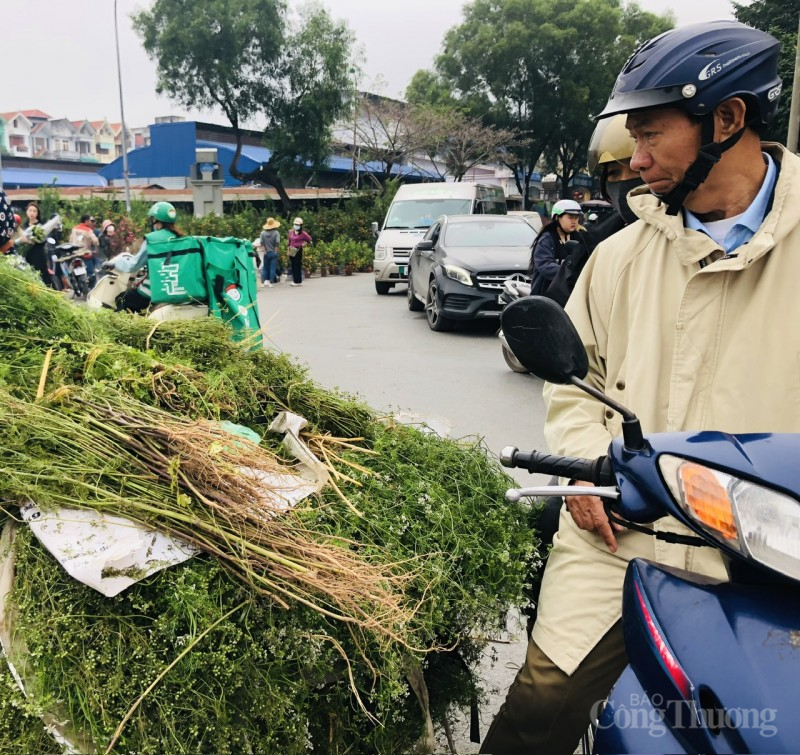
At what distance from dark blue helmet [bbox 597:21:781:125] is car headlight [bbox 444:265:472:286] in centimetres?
1046

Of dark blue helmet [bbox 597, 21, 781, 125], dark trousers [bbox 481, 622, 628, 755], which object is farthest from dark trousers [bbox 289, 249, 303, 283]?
dark trousers [bbox 481, 622, 628, 755]

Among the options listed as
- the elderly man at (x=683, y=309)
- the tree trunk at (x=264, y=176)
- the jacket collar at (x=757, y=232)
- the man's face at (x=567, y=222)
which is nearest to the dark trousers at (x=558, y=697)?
the elderly man at (x=683, y=309)

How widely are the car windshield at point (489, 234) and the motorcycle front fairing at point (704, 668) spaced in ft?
39.8

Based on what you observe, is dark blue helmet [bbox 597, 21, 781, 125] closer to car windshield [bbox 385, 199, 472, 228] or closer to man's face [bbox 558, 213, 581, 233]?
man's face [bbox 558, 213, 581, 233]

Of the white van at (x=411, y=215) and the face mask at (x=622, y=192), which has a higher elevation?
the face mask at (x=622, y=192)

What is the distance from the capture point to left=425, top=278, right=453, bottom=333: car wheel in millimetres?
12969

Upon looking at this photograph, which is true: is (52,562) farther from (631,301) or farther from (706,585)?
(631,301)

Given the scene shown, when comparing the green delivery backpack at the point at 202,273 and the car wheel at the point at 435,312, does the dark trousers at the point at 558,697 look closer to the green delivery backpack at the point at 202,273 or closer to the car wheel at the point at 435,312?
the green delivery backpack at the point at 202,273

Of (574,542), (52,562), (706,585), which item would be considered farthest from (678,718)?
(52,562)

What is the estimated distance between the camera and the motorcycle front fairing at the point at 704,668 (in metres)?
1.22

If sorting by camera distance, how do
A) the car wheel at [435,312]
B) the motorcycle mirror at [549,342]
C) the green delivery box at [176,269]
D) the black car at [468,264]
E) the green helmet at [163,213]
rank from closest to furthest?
the motorcycle mirror at [549,342]
the green delivery box at [176,269]
the green helmet at [163,213]
the black car at [468,264]
the car wheel at [435,312]

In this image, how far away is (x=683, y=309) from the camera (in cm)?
198

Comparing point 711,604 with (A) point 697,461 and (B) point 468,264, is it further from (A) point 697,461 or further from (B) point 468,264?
(B) point 468,264

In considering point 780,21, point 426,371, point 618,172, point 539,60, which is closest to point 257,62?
point 539,60
